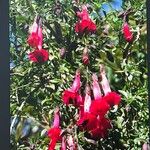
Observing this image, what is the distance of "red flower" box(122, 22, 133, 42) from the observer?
5.78ft

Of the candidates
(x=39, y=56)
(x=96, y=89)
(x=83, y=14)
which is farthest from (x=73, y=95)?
(x=83, y=14)

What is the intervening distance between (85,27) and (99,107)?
33 cm

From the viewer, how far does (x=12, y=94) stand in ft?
5.63

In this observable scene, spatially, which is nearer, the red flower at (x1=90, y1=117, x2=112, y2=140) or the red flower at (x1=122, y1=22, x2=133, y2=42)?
the red flower at (x1=90, y1=117, x2=112, y2=140)

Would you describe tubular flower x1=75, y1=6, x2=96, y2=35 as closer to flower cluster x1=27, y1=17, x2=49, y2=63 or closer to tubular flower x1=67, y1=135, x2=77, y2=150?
flower cluster x1=27, y1=17, x2=49, y2=63

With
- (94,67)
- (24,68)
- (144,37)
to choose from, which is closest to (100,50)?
(94,67)

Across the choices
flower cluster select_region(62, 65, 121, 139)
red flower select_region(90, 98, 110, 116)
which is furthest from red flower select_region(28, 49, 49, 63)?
red flower select_region(90, 98, 110, 116)

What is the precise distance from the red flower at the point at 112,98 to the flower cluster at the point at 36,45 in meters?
0.28

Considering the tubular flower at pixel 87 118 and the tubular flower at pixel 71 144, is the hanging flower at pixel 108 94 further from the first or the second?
the tubular flower at pixel 71 144

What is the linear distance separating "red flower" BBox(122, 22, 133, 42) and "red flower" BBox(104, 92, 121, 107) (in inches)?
8.8

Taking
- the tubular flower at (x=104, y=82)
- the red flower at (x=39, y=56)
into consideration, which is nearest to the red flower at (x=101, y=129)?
the tubular flower at (x=104, y=82)

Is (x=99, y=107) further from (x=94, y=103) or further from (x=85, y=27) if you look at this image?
(x=85, y=27)

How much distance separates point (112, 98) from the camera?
166 cm

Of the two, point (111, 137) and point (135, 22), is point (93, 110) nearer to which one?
point (111, 137)
